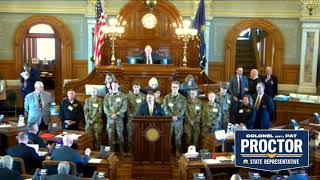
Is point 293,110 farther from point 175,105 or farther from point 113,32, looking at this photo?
point 113,32

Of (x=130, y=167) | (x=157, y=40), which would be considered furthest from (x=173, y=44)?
(x=130, y=167)

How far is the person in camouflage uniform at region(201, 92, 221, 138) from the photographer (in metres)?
10.2

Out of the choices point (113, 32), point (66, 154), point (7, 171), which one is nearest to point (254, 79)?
point (113, 32)

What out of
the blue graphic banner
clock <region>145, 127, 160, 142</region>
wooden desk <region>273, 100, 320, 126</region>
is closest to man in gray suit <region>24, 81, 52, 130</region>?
clock <region>145, 127, 160, 142</region>

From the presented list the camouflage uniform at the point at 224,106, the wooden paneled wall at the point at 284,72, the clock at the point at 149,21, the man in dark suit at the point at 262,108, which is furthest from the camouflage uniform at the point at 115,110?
the wooden paneled wall at the point at 284,72

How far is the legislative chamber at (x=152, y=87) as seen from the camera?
24.5ft

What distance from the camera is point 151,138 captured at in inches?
364

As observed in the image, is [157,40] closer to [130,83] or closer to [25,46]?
[130,83]

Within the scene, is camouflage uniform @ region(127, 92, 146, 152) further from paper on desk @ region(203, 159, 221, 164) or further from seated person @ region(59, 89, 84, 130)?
paper on desk @ region(203, 159, 221, 164)

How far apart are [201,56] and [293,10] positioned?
4.56 m

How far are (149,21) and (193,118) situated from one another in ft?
18.8

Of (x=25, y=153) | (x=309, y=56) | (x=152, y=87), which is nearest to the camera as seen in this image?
(x=25, y=153)

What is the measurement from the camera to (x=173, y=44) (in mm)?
A: 15281

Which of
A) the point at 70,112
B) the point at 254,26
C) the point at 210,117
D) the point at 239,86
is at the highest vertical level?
the point at 254,26
